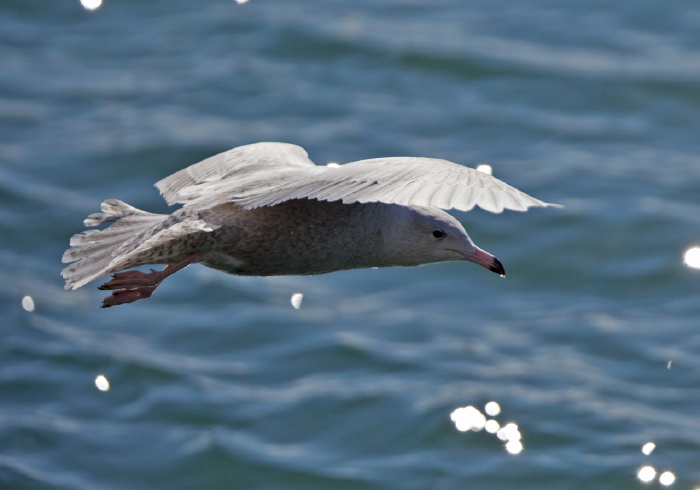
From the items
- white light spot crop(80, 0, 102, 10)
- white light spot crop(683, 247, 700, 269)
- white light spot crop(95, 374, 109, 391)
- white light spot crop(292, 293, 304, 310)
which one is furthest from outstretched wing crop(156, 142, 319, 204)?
white light spot crop(80, 0, 102, 10)

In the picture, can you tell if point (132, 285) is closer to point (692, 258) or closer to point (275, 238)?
point (275, 238)

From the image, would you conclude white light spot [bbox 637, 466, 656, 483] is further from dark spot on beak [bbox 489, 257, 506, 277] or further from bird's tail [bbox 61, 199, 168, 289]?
bird's tail [bbox 61, 199, 168, 289]

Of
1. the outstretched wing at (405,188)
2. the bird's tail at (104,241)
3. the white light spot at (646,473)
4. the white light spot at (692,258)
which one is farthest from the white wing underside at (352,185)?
the white light spot at (692,258)

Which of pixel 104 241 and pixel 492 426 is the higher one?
pixel 492 426

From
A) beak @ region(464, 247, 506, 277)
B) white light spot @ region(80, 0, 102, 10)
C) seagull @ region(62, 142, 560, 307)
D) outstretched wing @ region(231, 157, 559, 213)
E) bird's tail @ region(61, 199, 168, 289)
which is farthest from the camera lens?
white light spot @ region(80, 0, 102, 10)

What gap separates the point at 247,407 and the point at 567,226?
386 cm

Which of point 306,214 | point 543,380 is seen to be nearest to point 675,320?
point 543,380

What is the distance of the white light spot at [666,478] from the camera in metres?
10.2

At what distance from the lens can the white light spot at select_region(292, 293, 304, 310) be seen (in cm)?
1229

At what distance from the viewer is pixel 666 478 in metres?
10.3

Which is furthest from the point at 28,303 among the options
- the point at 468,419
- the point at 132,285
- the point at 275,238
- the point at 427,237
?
the point at 427,237

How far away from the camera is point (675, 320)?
11797 mm

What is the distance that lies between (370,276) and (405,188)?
6.93m

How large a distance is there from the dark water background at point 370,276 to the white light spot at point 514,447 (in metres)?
0.05
